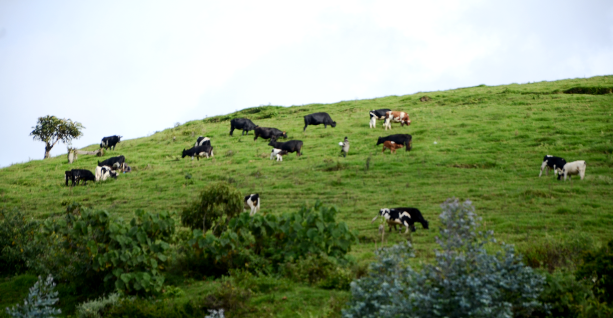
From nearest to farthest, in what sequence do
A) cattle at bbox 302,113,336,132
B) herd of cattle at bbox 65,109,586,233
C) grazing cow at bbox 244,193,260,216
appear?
herd of cattle at bbox 65,109,586,233 < grazing cow at bbox 244,193,260,216 < cattle at bbox 302,113,336,132

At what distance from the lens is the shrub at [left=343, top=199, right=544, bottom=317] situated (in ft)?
23.5

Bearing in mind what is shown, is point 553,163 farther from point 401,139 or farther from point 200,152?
point 200,152

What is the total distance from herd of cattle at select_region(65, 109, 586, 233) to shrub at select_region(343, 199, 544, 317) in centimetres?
851

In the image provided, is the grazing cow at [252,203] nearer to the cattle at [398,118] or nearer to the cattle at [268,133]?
the cattle at [268,133]

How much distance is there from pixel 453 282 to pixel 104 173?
26.7m

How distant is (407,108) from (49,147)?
3788 cm

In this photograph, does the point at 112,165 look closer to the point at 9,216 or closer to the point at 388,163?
the point at 9,216

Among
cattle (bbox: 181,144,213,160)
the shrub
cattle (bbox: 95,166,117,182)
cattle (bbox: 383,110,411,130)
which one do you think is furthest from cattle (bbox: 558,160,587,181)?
cattle (bbox: 95,166,117,182)

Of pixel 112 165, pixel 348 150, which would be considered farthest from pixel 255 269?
pixel 112 165

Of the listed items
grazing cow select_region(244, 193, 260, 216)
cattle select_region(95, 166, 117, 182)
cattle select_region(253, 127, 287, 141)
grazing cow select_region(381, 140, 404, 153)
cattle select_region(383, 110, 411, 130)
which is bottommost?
grazing cow select_region(244, 193, 260, 216)

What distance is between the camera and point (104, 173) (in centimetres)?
3017

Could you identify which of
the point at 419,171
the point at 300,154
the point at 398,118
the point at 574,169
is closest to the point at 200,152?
the point at 300,154

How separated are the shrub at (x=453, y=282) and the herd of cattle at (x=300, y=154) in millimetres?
8509

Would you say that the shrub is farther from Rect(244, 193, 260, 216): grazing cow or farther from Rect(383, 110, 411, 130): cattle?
Rect(383, 110, 411, 130): cattle
